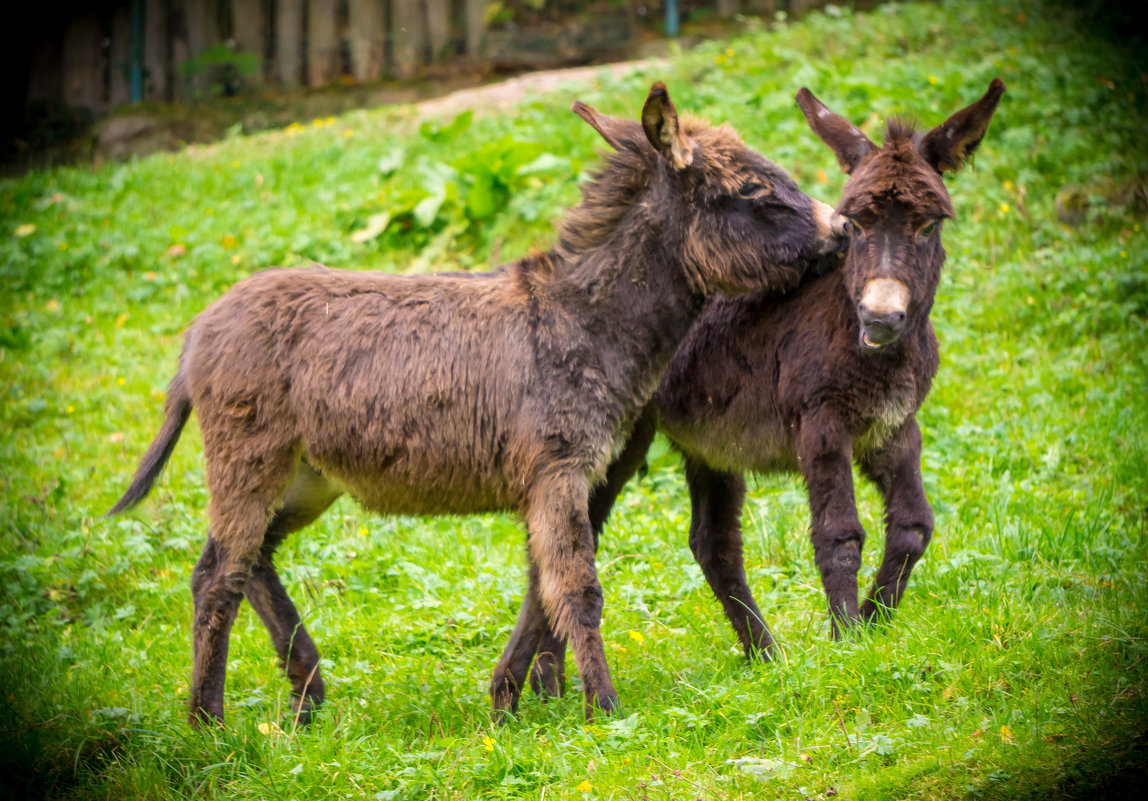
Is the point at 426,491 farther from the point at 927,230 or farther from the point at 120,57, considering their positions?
the point at 120,57

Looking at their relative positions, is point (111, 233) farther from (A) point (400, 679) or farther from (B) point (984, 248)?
(B) point (984, 248)

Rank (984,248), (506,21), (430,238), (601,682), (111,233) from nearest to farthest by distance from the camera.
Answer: (601,682), (984,248), (430,238), (111,233), (506,21)

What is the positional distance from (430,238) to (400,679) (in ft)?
18.3

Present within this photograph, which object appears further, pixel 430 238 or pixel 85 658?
pixel 430 238

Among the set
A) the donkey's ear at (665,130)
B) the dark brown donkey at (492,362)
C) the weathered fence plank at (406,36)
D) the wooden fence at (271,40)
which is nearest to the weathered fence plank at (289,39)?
the wooden fence at (271,40)

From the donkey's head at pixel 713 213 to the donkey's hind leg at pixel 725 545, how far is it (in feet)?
3.40

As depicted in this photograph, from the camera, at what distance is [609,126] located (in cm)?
465

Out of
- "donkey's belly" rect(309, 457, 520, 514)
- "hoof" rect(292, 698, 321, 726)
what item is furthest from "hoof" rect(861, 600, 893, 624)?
"hoof" rect(292, 698, 321, 726)

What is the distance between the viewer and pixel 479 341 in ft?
14.5

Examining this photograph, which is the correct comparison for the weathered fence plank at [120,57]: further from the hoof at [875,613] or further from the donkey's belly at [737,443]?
the hoof at [875,613]

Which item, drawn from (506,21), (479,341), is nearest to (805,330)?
(479,341)

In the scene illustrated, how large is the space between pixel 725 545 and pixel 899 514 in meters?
0.83

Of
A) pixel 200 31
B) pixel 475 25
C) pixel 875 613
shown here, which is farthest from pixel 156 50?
pixel 875 613

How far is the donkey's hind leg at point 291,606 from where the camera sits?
15.4 ft
